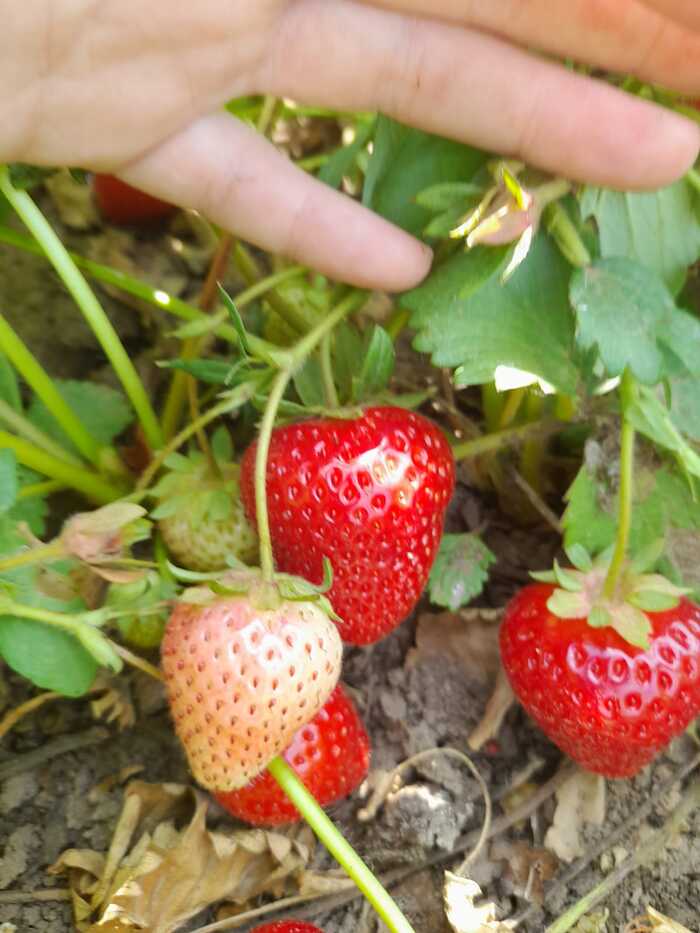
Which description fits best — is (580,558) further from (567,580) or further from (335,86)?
(335,86)

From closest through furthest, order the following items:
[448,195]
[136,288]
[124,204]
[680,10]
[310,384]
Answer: [680,10] → [448,195] → [310,384] → [136,288] → [124,204]

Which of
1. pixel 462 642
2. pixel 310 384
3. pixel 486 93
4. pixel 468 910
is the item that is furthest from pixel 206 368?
pixel 468 910

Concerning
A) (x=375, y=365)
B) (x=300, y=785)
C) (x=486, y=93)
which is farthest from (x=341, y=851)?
(x=486, y=93)

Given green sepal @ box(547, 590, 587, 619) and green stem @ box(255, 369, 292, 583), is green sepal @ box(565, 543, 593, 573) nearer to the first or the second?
green sepal @ box(547, 590, 587, 619)

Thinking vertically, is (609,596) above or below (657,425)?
below

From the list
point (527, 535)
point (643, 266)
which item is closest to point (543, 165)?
point (643, 266)

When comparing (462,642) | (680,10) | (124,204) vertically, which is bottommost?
(462,642)

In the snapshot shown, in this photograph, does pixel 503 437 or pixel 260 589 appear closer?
pixel 260 589

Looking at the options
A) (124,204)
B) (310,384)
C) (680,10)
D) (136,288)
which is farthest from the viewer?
(124,204)
